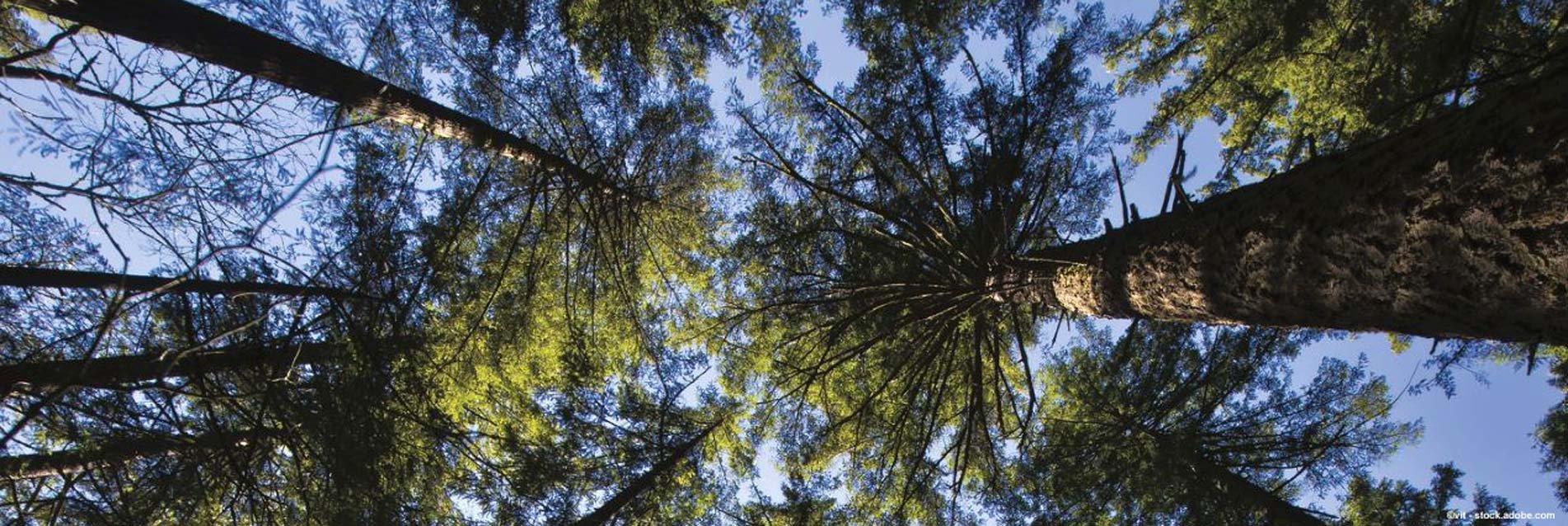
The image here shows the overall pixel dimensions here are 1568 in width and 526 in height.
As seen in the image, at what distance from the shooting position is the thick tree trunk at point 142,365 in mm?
3529

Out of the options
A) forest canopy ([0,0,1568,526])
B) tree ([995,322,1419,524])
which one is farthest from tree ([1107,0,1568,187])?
tree ([995,322,1419,524])

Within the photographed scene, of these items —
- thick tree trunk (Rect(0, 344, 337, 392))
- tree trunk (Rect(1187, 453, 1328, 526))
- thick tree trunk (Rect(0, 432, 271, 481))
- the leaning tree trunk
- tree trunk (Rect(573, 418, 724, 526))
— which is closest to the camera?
the leaning tree trunk

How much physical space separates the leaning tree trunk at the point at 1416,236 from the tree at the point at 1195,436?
4.26 meters

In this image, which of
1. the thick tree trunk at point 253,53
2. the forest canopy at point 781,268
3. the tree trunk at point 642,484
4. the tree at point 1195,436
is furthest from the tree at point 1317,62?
the tree trunk at point 642,484

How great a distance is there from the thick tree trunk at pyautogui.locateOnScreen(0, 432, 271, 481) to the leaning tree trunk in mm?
4321

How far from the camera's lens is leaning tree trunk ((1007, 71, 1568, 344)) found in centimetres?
142

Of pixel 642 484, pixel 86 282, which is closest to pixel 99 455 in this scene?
pixel 86 282

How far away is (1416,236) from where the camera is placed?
1672mm

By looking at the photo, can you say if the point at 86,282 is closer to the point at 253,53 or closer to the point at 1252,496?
the point at 253,53

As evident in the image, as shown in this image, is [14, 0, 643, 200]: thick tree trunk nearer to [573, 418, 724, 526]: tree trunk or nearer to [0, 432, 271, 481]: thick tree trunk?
[0, 432, 271, 481]: thick tree trunk

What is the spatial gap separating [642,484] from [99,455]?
13.3 feet

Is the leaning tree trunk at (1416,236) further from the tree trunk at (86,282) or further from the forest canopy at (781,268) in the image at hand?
the tree trunk at (86,282)

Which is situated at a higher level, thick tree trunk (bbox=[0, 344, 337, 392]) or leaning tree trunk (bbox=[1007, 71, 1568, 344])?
thick tree trunk (bbox=[0, 344, 337, 392])

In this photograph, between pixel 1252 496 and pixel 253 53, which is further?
pixel 1252 496
